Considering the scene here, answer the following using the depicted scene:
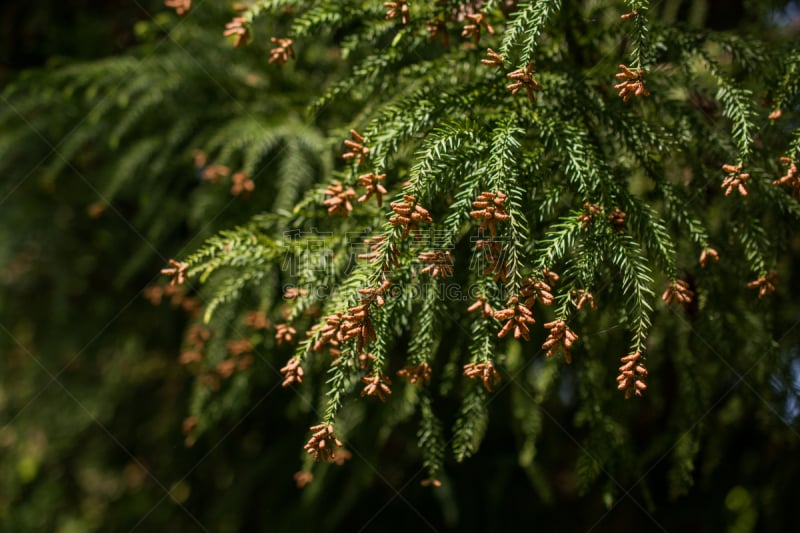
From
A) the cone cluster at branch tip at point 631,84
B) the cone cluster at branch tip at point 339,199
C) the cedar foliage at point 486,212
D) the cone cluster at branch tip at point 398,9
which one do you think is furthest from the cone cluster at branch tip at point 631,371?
the cone cluster at branch tip at point 398,9

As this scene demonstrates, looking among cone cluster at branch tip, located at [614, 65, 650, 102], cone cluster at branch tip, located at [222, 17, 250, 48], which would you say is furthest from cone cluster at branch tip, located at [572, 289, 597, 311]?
cone cluster at branch tip, located at [222, 17, 250, 48]

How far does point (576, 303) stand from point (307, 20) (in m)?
0.75

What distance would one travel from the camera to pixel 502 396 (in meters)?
1.72

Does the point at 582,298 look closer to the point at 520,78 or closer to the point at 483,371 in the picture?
the point at 483,371

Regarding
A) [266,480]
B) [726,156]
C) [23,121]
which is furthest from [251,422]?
[726,156]

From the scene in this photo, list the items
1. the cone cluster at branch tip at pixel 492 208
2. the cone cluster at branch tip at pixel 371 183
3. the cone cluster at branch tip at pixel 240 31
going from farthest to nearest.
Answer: the cone cluster at branch tip at pixel 240 31 < the cone cluster at branch tip at pixel 371 183 < the cone cluster at branch tip at pixel 492 208

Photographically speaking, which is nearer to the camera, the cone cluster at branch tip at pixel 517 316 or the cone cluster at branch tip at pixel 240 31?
the cone cluster at branch tip at pixel 517 316

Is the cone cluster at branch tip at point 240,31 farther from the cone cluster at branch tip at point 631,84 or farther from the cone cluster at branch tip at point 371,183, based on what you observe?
the cone cluster at branch tip at point 631,84

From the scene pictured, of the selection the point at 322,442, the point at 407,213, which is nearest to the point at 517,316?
the point at 407,213

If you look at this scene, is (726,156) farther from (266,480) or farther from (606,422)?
(266,480)

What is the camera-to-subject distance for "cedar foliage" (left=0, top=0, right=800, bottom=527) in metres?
0.94

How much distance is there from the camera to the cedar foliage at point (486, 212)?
94 centimetres

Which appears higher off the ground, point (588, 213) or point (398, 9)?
point (398, 9)

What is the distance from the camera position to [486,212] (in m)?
0.84
